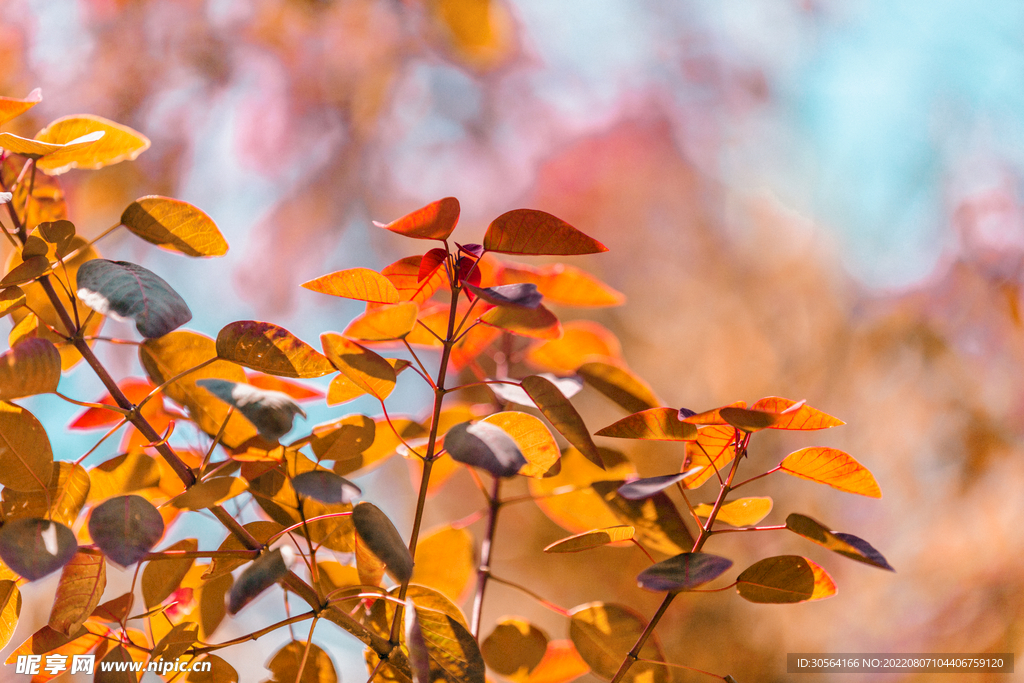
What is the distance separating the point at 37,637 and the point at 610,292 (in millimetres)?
276

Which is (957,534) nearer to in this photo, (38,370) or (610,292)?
(610,292)

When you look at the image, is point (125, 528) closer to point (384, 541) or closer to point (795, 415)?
point (384, 541)

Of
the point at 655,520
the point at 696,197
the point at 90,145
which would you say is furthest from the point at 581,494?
the point at 696,197

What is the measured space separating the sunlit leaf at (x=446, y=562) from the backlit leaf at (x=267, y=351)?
13 centimetres

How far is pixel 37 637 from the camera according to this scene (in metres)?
0.22

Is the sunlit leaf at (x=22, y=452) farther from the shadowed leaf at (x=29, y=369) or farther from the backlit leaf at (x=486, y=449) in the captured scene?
the backlit leaf at (x=486, y=449)

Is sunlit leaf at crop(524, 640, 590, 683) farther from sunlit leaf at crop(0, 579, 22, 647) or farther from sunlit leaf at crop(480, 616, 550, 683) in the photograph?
sunlit leaf at crop(0, 579, 22, 647)

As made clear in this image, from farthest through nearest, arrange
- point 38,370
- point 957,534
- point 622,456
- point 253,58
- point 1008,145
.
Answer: point 253,58 → point 1008,145 → point 957,534 → point 622,456 → point 38,370

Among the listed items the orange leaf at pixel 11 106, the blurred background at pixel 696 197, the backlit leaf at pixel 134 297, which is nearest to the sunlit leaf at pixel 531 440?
the backlit leaf at pixel 134 297

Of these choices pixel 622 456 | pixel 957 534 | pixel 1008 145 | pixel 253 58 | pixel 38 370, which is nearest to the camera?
pixel 38 370

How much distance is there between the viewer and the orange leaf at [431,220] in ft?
0.65

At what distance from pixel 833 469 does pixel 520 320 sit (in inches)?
5.1

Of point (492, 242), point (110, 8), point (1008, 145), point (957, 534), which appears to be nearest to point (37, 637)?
point (492, 242)

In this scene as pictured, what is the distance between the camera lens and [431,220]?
20cm
